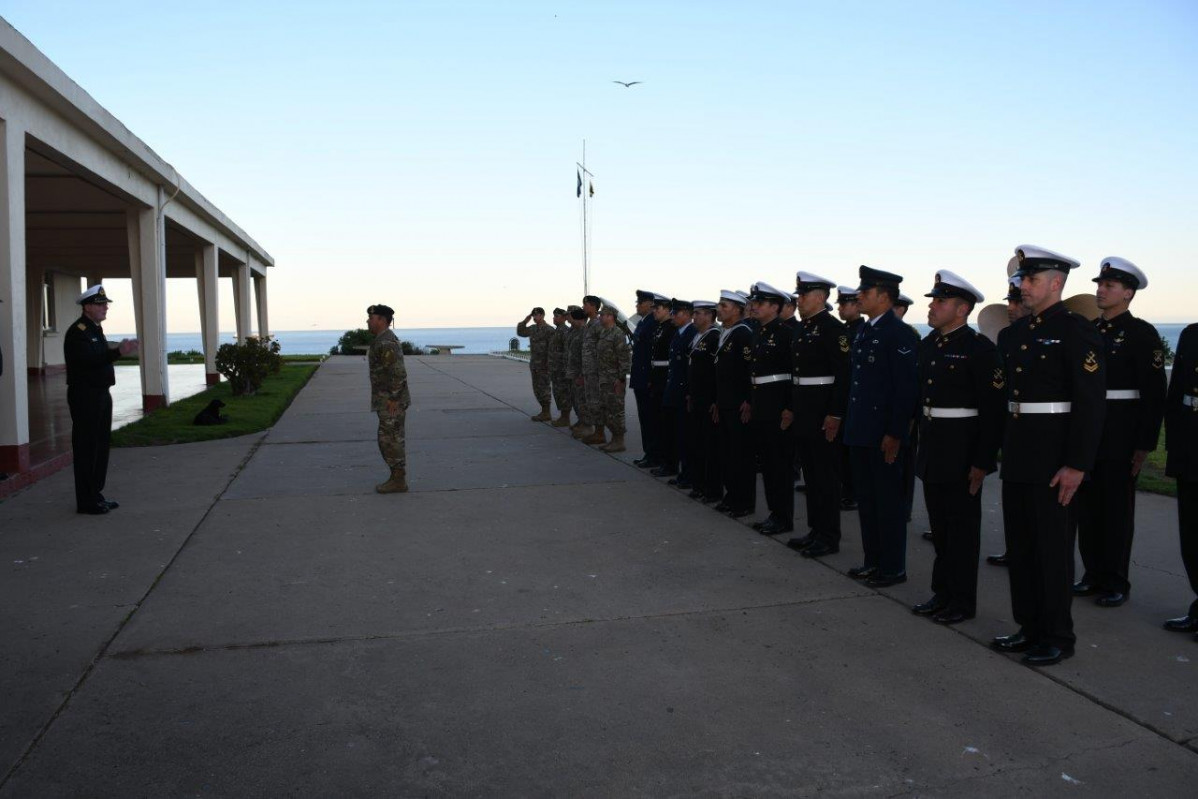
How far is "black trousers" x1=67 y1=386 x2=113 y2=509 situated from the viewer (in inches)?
276

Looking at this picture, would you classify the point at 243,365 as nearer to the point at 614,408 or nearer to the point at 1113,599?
the point at 614,408

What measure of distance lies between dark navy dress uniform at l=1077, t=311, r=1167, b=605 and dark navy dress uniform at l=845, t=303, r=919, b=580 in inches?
38.2

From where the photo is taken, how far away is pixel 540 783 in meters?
3.00

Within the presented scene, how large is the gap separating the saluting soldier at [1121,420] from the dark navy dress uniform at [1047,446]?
863 mm

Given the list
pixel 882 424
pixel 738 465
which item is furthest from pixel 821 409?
pixel 738 465

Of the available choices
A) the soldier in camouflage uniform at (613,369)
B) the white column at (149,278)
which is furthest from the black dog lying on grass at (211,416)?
the soldier in camouflage uniform at (613,369)

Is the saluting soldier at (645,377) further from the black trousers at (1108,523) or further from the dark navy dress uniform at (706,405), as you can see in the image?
the black trousers at (1108,523)

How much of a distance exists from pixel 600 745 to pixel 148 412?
44.5ft

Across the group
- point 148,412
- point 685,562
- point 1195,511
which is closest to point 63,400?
point 148,412

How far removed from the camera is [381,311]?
814 centimetres

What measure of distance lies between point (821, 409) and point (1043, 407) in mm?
2023

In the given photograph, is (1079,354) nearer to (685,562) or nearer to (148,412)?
(685,562)

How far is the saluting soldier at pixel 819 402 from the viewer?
5910 mm

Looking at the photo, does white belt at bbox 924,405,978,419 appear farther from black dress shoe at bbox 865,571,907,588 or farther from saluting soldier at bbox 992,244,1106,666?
black dress shoe at bbox 865,571,907,588
